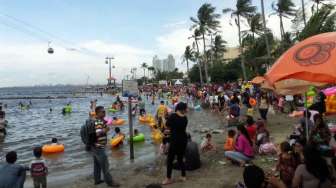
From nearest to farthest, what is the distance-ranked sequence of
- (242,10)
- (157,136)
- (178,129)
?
1. (178,129)
2. (157,136)
3. (242,10)

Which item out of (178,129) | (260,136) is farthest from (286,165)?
(260,136)

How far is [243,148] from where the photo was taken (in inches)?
391

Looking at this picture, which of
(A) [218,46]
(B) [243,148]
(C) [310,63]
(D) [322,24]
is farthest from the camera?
(A) [218,46]

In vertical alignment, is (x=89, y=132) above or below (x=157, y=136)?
above

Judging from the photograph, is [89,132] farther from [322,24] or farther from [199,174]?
[322,24]

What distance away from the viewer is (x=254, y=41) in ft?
190

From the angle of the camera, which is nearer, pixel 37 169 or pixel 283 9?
pixel 37 169

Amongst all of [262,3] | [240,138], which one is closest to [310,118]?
[240,138]

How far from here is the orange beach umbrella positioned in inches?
194

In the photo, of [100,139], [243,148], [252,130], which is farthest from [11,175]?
[252,130]

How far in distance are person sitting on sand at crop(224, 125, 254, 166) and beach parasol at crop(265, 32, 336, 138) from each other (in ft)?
14.5

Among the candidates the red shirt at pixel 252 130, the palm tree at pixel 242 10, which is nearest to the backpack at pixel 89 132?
the red shirt at pixel 252 130

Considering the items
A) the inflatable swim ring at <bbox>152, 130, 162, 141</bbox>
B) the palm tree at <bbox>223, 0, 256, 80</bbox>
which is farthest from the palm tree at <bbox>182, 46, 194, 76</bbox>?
the inflatable swim ring at <bbox>152, 130, 162, 141</bbox>

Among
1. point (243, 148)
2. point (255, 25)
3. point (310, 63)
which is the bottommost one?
point (243, 148)
